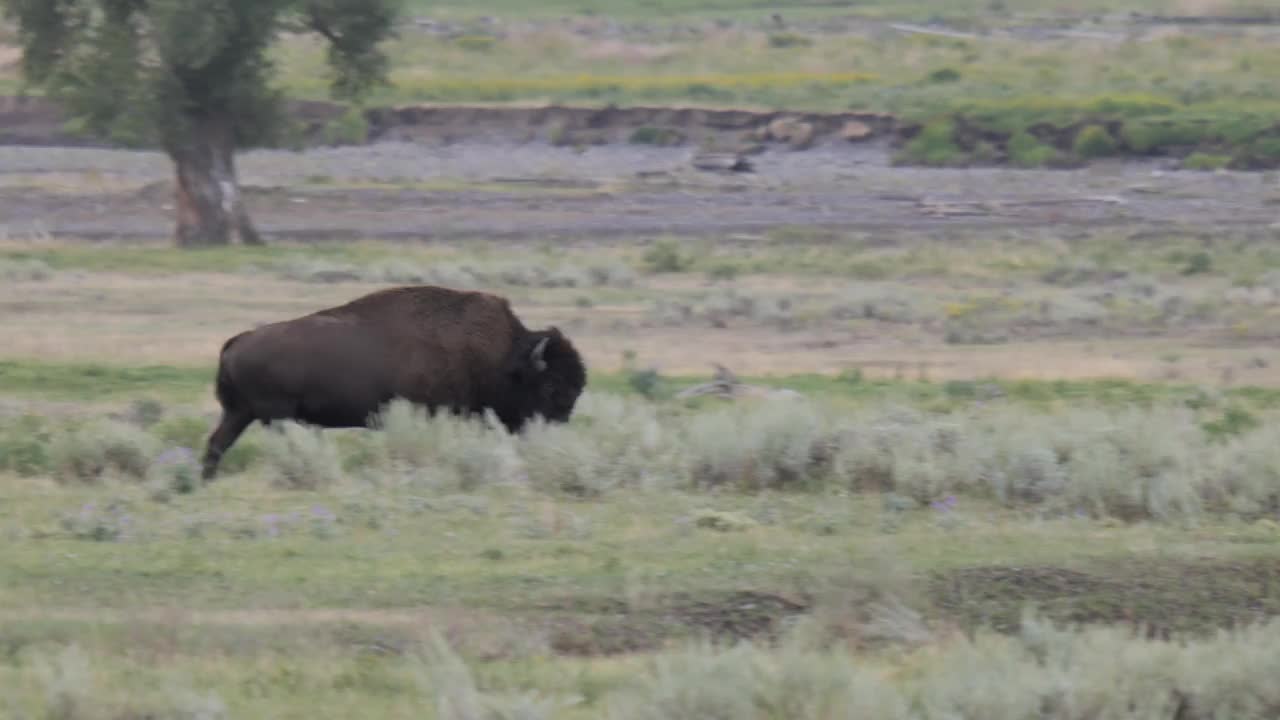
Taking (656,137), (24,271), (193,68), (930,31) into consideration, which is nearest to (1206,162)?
(656,137)

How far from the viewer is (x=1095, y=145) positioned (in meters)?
57.9

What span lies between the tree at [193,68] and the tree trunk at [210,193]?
0.06 ft

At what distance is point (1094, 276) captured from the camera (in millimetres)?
34562

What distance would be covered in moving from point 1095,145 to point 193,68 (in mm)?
30711

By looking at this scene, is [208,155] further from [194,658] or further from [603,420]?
[194,658]

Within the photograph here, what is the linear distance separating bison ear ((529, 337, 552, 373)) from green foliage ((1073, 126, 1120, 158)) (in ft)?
147

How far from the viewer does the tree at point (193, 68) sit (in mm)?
33719

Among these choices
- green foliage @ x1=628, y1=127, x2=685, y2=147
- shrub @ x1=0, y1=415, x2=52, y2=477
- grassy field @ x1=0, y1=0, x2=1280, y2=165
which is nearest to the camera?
shrub @ x1=0, y1=415, x2=52, y2=477

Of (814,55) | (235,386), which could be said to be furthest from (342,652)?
(814,55)

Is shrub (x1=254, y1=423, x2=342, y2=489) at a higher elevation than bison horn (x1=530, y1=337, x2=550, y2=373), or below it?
below

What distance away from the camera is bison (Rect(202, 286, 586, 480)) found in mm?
13969

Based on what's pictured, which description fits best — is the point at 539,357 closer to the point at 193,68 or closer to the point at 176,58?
the point at 176,58

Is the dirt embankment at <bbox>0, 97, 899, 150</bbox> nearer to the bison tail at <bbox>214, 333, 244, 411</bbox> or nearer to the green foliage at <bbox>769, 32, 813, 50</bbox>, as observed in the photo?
the green foliage at <bbox>769, 32, 813, 50</bbox>

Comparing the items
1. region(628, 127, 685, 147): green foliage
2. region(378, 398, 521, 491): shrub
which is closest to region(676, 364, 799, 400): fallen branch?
region(378, 398, 521, 491): shrub
